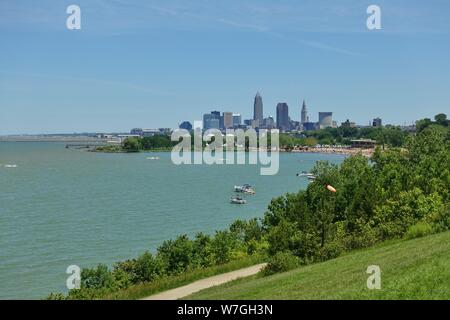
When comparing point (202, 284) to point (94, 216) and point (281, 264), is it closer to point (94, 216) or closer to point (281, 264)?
point (281, 264)

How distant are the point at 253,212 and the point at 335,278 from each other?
142 feet

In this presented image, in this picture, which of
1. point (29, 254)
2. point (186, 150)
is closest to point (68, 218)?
point (29, 254)

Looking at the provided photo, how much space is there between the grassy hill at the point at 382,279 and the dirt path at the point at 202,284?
6.51 feet

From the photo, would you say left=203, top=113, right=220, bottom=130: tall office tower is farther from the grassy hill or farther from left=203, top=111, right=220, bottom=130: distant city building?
the grassy hill

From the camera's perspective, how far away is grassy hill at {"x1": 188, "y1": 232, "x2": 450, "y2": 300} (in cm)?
1221

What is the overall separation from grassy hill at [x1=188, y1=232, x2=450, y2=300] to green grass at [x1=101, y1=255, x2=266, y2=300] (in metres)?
3.92

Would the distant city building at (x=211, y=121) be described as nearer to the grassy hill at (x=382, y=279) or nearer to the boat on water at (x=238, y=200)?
the boat on water at (x=238, y=200)

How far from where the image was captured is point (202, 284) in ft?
81.5

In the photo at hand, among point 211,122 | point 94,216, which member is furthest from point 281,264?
point 211,122

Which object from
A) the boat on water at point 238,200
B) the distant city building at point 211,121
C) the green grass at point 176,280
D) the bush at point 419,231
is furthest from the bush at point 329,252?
the distant city building at point 211,121

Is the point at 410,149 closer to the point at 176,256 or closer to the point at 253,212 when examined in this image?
the point at 253,212

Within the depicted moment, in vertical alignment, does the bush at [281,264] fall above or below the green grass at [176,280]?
above

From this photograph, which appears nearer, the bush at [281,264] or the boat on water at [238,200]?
the bush at [281,264]

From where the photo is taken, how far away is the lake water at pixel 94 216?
35.5m
